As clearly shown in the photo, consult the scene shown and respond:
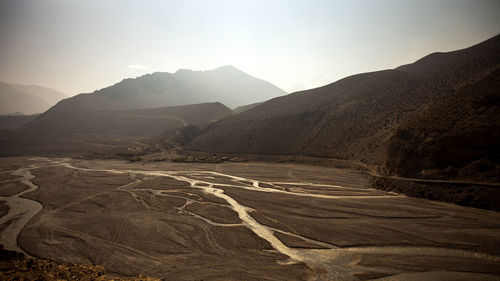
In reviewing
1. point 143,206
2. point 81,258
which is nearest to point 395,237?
point 81,258

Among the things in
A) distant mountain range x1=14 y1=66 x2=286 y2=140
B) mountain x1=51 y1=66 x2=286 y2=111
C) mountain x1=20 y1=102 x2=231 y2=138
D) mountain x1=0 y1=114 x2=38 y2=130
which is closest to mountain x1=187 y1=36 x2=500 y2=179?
distant mountain range x1=14 y1=66 x2=286 y2=140

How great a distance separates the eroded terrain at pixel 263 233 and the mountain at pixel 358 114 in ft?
31.2

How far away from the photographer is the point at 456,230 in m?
13.6

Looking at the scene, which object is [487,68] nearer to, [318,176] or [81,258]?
[318,176]

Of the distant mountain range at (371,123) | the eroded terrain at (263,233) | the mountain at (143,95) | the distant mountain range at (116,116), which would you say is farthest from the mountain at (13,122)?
the eroded terrain at (263,233)

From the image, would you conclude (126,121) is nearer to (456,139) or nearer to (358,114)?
(358,114)

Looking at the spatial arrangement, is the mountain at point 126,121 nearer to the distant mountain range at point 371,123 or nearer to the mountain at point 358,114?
the distant mountain range at point 371,123

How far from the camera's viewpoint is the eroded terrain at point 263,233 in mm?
10891

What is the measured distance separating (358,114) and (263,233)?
1729 inches

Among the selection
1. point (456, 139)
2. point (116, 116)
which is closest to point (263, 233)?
point (456, 139)

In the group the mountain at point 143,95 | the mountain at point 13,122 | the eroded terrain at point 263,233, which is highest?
the mountain at point 143,95

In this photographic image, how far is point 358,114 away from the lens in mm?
50906

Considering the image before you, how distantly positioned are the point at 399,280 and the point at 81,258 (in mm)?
15758

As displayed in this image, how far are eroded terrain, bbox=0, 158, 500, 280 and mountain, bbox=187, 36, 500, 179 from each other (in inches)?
374
